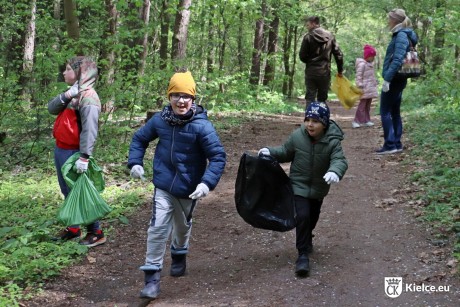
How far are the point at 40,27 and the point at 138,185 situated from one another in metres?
5.81

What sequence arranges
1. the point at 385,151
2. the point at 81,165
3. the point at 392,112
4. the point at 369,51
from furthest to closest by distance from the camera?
the point at 369,51, the point at 385,151, the point at 392,112, the point at 81,165

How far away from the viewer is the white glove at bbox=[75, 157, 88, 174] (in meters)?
5.79

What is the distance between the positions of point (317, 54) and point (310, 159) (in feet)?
21.8

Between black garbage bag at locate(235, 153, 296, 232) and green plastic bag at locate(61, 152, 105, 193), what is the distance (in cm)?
196

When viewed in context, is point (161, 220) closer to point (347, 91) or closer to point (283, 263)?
point (283, 263)

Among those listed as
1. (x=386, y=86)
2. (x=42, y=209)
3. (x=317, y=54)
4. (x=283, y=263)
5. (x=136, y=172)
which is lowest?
(x=42, y=209)

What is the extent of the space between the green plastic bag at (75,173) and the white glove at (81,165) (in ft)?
0.30

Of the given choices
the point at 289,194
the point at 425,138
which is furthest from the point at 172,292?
the point at 425,138

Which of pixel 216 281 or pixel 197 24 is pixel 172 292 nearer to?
pixel 216 281

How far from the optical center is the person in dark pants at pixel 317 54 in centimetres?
1103

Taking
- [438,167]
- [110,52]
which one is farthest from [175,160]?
[110,52]

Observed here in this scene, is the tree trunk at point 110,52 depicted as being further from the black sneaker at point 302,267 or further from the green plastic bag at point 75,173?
the black sneaker at point 302,267

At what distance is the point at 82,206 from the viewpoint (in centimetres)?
582

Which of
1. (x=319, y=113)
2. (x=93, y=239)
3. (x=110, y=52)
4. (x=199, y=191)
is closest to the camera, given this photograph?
(x=199, y=191)
